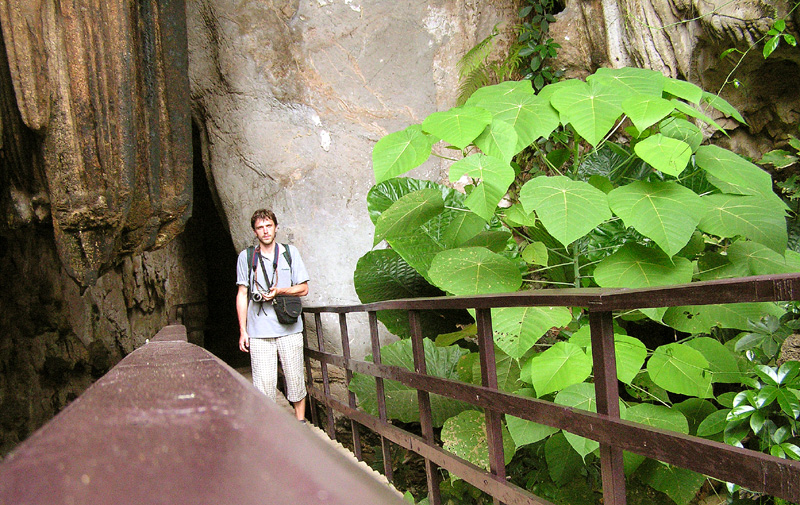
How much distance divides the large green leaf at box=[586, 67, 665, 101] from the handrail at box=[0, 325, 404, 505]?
2.00 m

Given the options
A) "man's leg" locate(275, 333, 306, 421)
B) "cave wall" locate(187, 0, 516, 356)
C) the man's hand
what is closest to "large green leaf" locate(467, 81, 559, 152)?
"man's leg" locate(275, 333, 306, 421)

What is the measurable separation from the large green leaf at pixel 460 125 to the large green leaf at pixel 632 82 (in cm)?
43

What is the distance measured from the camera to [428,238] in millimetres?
2820

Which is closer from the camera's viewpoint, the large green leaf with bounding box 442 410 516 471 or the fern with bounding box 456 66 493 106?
the large green leaf with bounding box 442 410 516 471

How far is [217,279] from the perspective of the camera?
329 inches

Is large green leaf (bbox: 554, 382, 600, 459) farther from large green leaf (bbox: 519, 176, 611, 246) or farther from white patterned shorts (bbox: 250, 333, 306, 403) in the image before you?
white patterned shorts (bbox: 250, 333, 306, 403)

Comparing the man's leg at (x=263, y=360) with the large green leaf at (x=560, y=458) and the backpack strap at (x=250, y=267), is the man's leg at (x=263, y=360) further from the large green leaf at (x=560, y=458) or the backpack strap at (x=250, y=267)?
the large green leaf at (x=560, y=458)

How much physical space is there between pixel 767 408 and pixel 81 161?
10.2 ft

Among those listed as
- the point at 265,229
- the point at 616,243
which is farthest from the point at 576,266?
the point at 265,229

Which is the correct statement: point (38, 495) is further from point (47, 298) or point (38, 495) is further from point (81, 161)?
point (47, 298)

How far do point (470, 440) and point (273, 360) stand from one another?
2207 millimetres

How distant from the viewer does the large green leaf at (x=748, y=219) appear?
1.81 m

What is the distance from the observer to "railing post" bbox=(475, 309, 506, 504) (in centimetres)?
163

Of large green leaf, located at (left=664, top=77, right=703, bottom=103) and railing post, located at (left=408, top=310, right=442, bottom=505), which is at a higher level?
large green leaf, located at (left=664, top=77, right=703, bottom=103)
